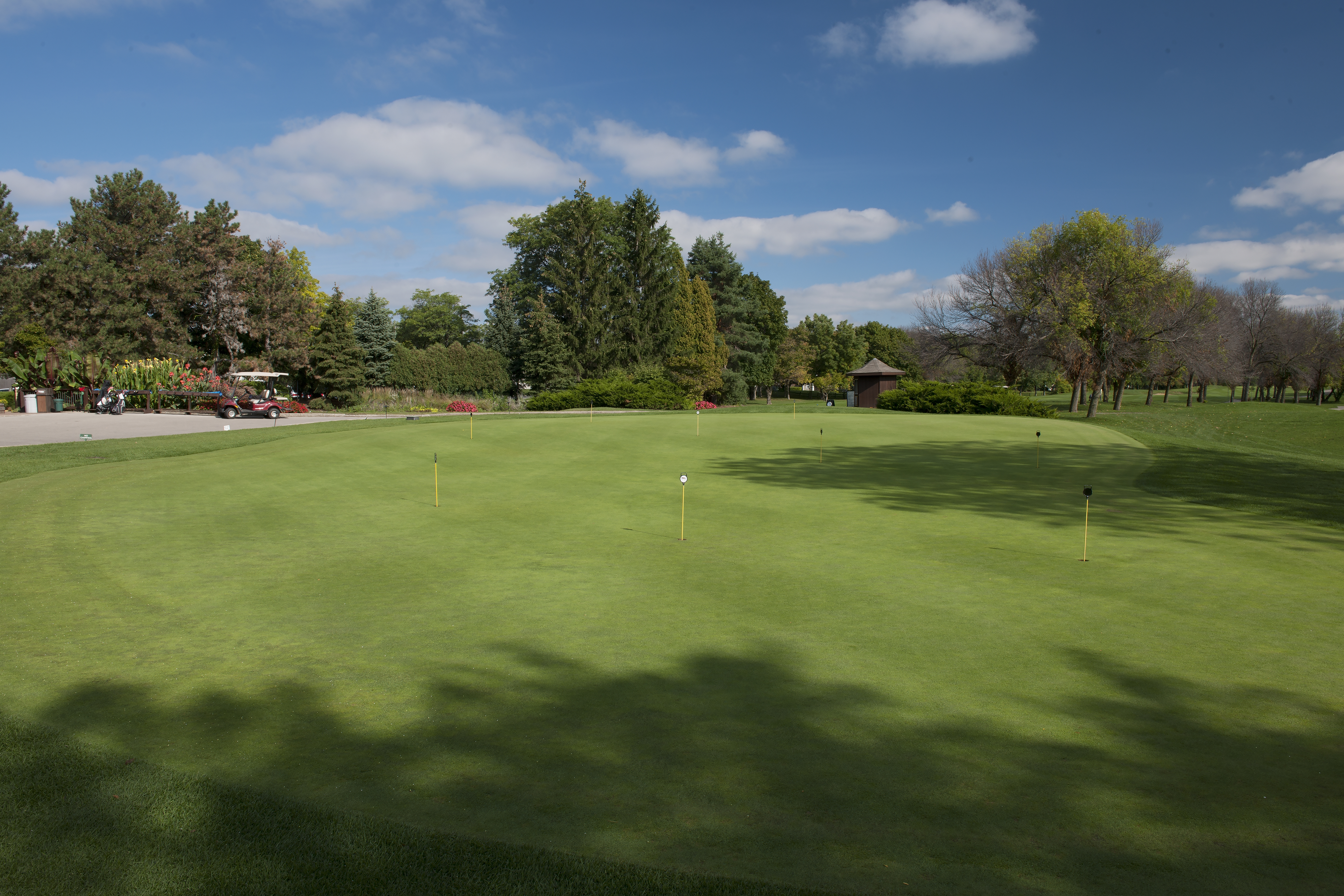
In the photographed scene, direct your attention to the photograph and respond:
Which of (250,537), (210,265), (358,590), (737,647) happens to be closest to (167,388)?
(210,265)

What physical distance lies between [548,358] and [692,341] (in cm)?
1181

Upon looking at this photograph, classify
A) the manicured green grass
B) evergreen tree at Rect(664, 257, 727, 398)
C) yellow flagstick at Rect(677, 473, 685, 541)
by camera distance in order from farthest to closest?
evergreen tree at Rect(664, 257, 727, 398)
the manicured green grass
yellow flagstick at Rect(677, 473, 685, 541)

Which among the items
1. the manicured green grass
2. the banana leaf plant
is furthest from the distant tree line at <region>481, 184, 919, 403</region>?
the banana leaf plant

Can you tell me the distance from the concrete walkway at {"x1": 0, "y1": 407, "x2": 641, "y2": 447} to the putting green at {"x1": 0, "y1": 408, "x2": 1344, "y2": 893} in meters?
19.1

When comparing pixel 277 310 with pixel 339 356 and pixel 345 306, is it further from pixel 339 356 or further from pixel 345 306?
pixel 339 356

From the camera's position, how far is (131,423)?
34.5 metres

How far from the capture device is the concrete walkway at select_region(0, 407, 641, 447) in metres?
27.7

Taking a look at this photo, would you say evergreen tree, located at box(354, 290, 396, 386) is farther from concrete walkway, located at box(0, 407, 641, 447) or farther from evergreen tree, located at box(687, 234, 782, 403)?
evergreen tree, located at box(687, 234, 782, 403)

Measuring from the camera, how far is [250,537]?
10789mm

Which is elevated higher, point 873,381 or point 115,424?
point 873,381

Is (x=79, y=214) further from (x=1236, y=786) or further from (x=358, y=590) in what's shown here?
(x=1236, y=786)

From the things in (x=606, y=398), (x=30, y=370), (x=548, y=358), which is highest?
(x=548, y=358)

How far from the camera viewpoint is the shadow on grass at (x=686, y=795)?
3.31 metres

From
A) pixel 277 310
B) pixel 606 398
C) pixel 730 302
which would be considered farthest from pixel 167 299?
pixel 730 302
